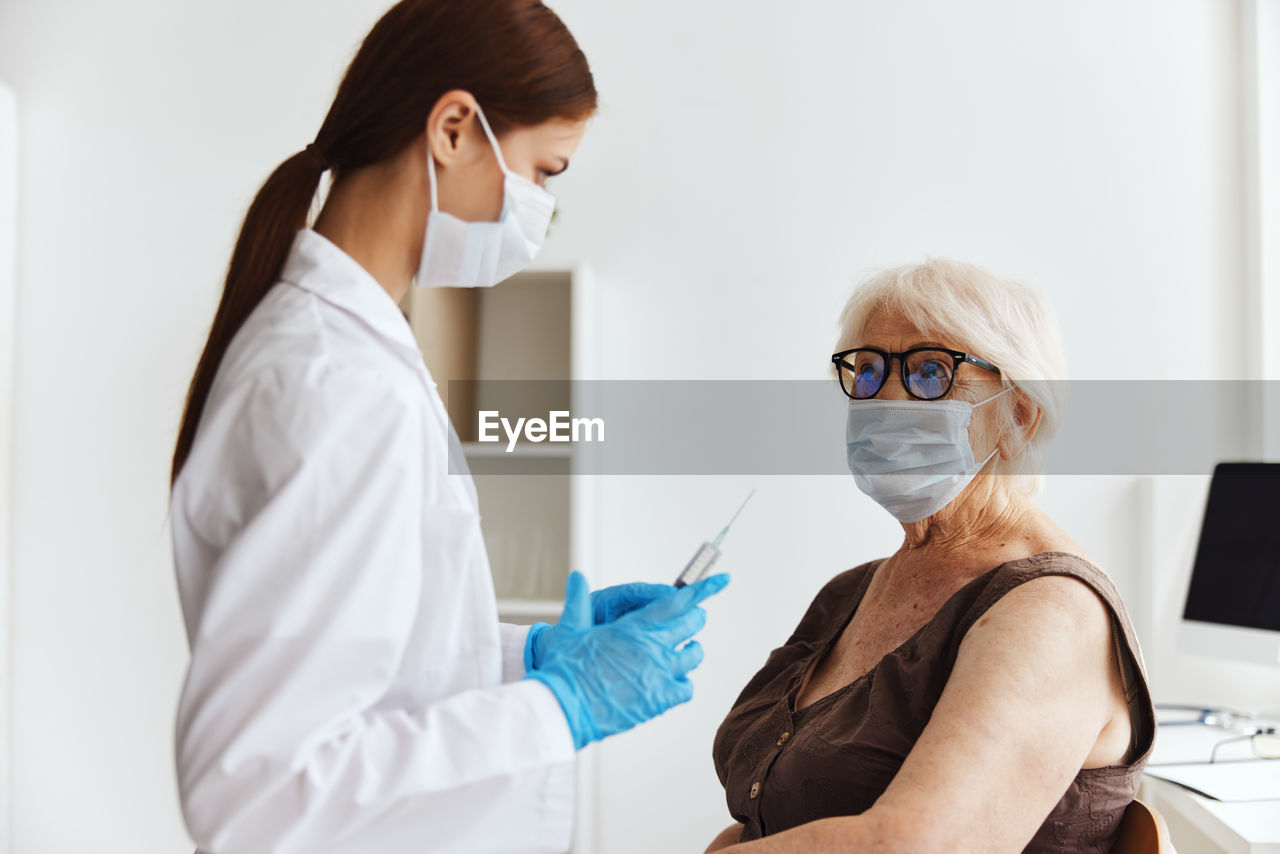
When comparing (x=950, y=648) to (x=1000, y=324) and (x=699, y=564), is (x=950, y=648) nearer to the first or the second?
(x=699, y=564)

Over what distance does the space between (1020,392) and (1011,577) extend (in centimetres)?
32

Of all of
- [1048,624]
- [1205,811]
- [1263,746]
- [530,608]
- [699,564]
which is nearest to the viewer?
[1048,624]

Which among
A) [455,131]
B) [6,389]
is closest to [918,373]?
[455,131]

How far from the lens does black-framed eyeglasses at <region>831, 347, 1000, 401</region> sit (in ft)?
3.96

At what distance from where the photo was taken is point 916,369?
1.23 m

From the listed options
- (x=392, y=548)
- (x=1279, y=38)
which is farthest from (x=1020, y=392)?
(x=1279, y=38)

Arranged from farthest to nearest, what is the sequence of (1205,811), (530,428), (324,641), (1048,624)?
1. (530,428)
2. (1205,811)
3. (1048,624)
4. (324,641)

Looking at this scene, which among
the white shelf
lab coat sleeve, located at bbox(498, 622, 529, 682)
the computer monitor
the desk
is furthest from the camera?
the white shelf

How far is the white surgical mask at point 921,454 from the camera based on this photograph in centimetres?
122

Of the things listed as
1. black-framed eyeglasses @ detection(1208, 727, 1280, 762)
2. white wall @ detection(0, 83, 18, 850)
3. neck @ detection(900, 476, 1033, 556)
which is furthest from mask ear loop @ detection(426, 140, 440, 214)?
white wall @ detection(0, 83, 18, 850)

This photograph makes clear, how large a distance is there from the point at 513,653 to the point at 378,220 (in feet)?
2.01

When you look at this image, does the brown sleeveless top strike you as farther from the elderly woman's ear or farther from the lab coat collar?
the lab coat collar

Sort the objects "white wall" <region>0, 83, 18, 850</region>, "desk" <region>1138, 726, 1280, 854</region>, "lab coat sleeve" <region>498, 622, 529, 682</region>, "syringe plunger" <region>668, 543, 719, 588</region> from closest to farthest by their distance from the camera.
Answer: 1. "syringe plunger" <region>668, 543, 719, 588</region>
2. "lab coat sleeve" <region>498, 622, 529, 682</region>
3. "desk" <region>1138, 726, 1280, 854</region>
4. "white wall" <region>0, 83, 18, 850</region>

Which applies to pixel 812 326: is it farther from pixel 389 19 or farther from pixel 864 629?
pixel 389 19
